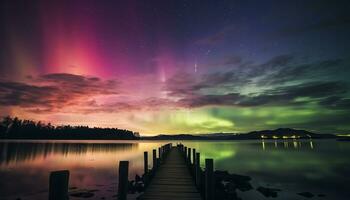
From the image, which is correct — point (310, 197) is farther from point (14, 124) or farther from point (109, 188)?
point (14, 124)

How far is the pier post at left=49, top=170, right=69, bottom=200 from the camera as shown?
347 centimetres

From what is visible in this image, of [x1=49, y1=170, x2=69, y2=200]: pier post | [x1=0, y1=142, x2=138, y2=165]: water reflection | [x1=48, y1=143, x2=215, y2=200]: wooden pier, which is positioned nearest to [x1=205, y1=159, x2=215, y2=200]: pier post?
[x1=48, y1=143, x2=215, y2=200]: wooden pier

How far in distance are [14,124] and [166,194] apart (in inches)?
6987

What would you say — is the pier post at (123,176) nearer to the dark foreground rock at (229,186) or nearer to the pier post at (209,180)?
the pier post at (209,180)

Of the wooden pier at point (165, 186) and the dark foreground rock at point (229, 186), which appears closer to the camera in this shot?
the wooden pier at point (165, 186)

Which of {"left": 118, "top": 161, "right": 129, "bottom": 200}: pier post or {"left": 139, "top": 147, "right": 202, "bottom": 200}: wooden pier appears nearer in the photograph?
{"left": 118, "top": 161, "right": 129, "bottom": 200}: pier post

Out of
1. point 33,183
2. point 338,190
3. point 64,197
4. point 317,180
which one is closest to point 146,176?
point 64,197

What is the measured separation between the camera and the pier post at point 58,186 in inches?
137

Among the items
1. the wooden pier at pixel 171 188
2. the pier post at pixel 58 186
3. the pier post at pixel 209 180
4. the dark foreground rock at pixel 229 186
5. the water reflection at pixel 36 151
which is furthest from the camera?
the water reflection at pixel 36 151

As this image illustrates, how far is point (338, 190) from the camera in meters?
21.9

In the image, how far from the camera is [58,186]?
11.5 ft

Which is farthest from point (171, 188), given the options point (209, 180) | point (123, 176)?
point (123, 176)

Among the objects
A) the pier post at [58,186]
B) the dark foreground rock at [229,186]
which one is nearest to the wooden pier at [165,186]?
the pier post at [58,186]

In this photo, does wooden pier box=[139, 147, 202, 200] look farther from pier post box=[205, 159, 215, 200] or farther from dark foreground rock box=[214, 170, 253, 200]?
dark foreground rock box=[214, 170, 253, 200]
